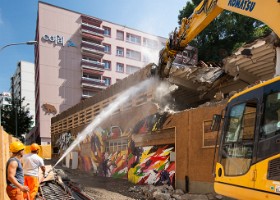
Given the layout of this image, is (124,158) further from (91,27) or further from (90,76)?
(91,27)

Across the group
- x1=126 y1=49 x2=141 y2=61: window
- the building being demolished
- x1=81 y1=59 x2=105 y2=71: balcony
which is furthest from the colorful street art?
x1=126 y1=49 x2=141 y2=61: window

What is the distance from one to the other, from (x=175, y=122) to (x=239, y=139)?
627 centimetres

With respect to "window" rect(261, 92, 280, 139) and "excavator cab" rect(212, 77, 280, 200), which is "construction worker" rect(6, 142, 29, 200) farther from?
"window" rect(261, 92, 280, 139)

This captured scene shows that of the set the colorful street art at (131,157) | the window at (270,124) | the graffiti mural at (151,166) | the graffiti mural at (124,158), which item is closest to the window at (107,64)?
the graffiti mural at (124,158)

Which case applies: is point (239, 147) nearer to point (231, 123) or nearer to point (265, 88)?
point (231, 123)

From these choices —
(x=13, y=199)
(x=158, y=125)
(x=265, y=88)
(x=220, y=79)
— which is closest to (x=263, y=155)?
(x=265, y=88)

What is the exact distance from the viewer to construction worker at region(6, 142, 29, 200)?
5.21 meters

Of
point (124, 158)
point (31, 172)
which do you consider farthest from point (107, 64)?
point (31, 172)

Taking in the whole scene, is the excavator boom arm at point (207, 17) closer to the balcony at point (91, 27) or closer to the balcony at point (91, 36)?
the balcony at point (91, 36)

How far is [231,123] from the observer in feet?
17.6

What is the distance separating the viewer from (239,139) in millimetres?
5043

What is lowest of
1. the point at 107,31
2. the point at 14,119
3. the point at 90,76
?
the point at 14,119

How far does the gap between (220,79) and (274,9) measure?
8.50m

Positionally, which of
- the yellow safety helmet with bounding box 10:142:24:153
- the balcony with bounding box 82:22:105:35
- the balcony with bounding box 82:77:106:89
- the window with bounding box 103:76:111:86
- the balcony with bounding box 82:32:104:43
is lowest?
the yellow safety helmet with bounding box 10:142:24:153
